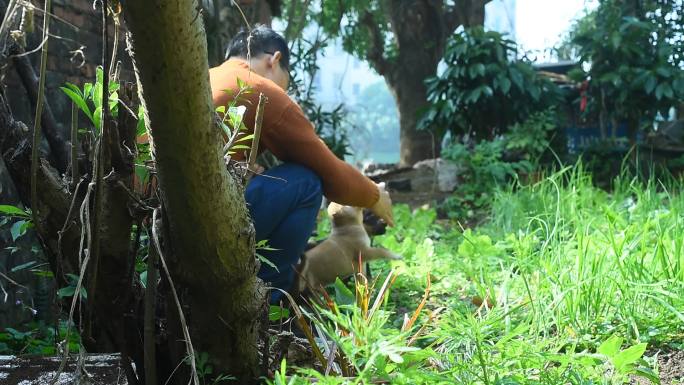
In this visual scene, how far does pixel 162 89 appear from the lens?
1457 mm

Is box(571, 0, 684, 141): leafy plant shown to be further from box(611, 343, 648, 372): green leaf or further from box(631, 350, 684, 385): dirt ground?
box(611, 343, 648, 372): green leaf

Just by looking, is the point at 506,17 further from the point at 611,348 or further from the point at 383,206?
the point at 611,348

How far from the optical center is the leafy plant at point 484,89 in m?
9.43

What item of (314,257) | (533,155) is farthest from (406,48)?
(314,257)

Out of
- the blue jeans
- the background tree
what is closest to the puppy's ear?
the blue jeans

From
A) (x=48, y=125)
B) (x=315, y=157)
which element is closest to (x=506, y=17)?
(x=315, y=157)

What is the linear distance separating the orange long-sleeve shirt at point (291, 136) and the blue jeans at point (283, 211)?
67mm

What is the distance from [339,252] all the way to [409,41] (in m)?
11.6

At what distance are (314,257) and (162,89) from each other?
7.45 feet

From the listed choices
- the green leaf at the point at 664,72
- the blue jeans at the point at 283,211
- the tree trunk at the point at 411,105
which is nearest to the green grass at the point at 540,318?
the blue jeans at the point at 283,211

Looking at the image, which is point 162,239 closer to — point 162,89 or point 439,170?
point 162,89

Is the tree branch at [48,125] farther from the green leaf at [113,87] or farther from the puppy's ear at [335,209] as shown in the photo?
the puppy's ear at [335,209]

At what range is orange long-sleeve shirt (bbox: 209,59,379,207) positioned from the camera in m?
3.02

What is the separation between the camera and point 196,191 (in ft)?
5.26
